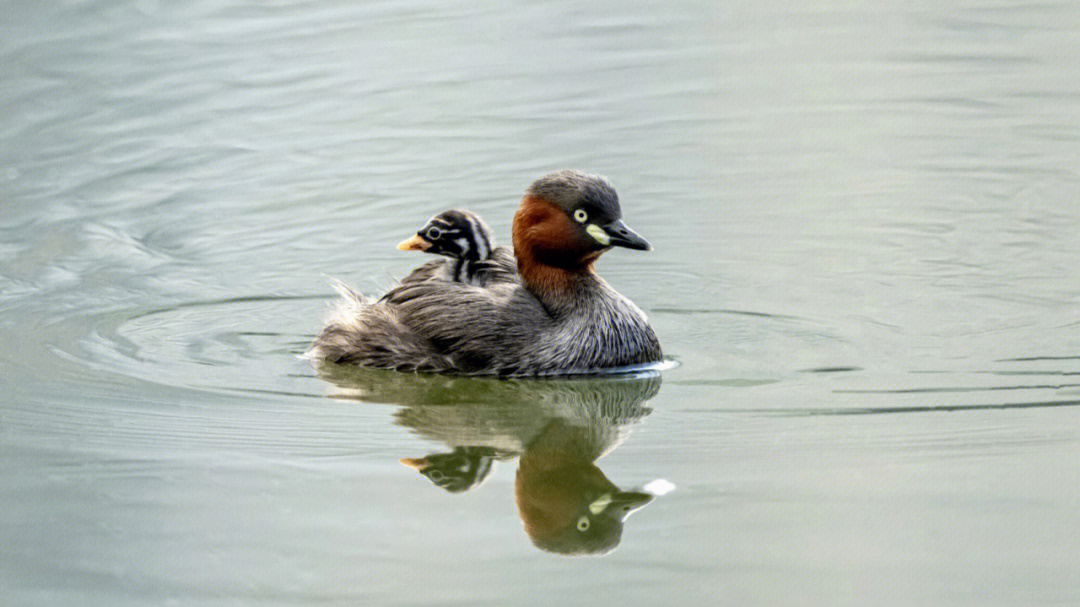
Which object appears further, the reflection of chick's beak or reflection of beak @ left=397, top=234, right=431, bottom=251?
reflection of beak @ left=397, top=234, right=431, bottom=251

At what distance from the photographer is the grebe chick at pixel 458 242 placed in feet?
24.3

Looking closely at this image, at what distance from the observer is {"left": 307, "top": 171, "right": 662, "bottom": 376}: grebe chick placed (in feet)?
23.4

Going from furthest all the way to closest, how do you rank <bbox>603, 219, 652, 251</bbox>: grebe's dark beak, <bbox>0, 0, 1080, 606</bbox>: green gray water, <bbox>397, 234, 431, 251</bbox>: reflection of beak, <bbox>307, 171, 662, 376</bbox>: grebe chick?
<bbox>397, 234, 431, 251</bbox>: reflection of beak < <bbox>307, 171, 662, 376</bbox>: grebe chick < <bbox>603, 219, 652, 251</bbox>: grebe's dark beak < <bbox>0, 0, 1080, 606</bbox>: green gray water

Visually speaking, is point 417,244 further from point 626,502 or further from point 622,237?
point 626,502

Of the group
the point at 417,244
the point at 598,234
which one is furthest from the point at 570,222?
the point at 417,244

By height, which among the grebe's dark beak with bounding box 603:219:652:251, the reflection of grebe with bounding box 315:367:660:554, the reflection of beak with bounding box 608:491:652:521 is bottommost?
the reflection of grebe with bounding box 315:367:660:554

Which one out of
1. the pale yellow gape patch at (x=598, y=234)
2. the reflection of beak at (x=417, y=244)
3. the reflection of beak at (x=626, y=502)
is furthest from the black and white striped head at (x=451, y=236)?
the reflection of beak at (x=626, y=502)

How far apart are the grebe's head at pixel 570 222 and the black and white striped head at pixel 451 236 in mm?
227

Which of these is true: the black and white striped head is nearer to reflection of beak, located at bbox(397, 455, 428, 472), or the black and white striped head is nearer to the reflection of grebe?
the reflection of grebe

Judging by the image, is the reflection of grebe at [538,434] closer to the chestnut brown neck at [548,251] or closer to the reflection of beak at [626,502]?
the reflection of beak at [626,502]

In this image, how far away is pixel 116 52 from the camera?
45.8 ft

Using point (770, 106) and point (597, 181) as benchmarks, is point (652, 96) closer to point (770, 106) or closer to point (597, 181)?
point (770, 106)

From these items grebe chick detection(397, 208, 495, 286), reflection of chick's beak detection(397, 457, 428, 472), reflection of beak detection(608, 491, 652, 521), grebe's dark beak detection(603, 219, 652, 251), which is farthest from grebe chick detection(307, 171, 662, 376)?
reflection of beak detection(608, 491, 652, 521)

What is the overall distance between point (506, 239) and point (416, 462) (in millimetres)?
3831
